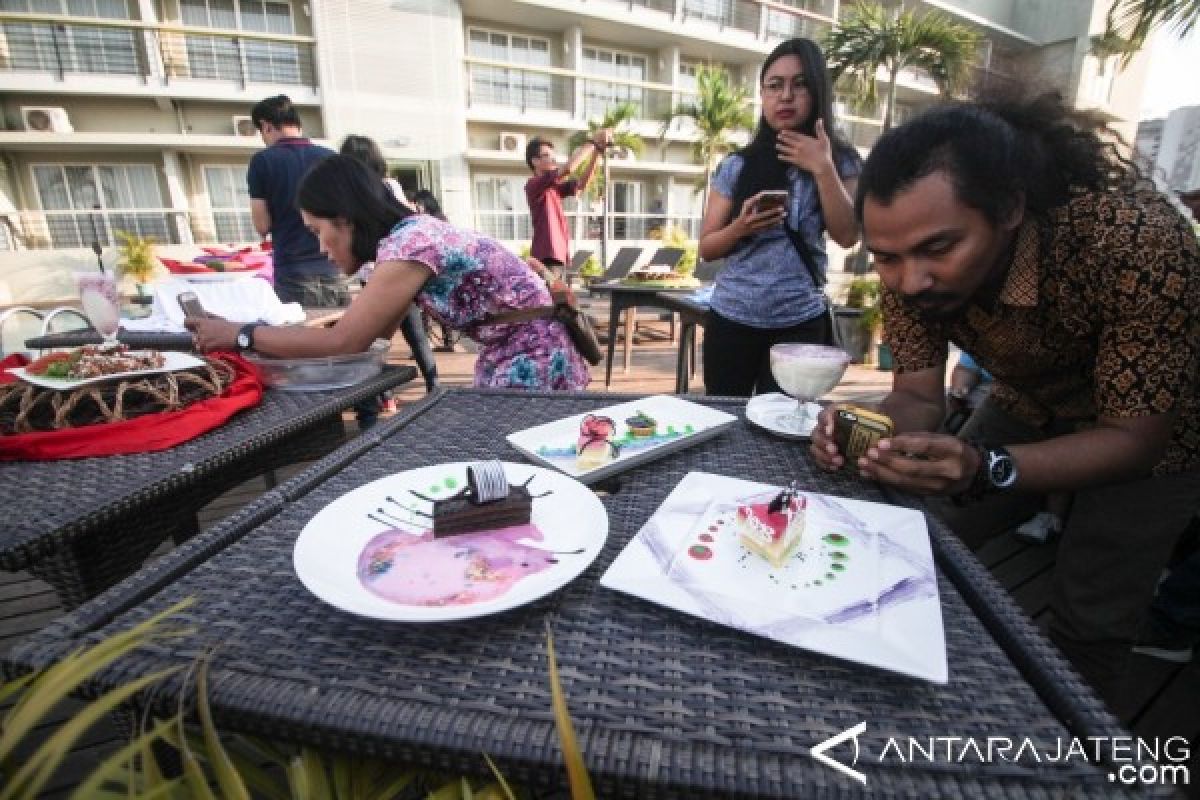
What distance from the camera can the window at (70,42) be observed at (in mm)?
11719

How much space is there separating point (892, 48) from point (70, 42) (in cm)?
1663

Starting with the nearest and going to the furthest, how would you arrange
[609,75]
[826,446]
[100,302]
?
1. [826,446]
2. [100,302]
3. [609,75]

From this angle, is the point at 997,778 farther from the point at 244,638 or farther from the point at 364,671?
the point at 244,638

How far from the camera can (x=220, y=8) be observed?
1277cm

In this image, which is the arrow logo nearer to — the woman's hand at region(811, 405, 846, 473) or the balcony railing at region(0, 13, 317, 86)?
the woman's hand at region(811, 405, 846, 473)

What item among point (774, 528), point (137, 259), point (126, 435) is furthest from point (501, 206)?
point (774, 528)

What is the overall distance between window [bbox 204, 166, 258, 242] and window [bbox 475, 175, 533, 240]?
18.1ft

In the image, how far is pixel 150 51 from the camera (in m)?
12.0

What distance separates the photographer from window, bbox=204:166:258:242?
44.1 ft

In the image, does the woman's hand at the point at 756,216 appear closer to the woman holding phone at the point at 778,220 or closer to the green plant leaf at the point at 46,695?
the woman holding phone at the point at 778,220

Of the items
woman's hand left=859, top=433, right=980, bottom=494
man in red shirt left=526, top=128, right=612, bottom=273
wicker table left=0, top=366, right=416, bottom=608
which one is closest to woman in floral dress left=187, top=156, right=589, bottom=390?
wicker table left=0, top=366, right=416, bottom=608

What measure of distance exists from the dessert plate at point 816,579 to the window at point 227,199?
15.5 meters

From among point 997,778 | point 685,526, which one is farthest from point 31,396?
point 997,778

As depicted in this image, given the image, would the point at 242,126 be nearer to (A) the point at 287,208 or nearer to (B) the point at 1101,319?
(A) the point at 287,208
